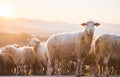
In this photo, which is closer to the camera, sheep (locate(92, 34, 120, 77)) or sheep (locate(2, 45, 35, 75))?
sheep (locate(92, 34, 120, 77))

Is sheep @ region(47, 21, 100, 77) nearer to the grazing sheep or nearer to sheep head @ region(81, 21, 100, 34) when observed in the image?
sheep head @ region(81, 21, 100, 34)

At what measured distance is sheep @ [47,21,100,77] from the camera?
1800cm

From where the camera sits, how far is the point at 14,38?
4938 cm

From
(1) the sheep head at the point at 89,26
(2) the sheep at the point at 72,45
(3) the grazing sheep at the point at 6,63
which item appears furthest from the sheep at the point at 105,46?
(3) the grazing sheep at the point at 6,63

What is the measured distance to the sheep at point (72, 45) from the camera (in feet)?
59.1

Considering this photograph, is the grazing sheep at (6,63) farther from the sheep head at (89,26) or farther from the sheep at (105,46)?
the sheep head at (89,26)

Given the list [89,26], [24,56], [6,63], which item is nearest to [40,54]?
[24,56]

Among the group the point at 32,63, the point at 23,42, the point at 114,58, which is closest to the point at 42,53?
the point at 32,63

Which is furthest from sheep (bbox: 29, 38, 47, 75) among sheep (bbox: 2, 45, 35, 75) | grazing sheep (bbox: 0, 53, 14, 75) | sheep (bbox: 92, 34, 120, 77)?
sheep (bbox: 92, 34, 120, 77)

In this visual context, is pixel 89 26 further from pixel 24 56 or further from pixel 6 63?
pixel 6 63

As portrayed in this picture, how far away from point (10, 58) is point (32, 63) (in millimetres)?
1620

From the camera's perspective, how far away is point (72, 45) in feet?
60.7

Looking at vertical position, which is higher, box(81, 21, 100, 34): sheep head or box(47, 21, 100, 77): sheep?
box(81, 21, 100, 34): sheep head

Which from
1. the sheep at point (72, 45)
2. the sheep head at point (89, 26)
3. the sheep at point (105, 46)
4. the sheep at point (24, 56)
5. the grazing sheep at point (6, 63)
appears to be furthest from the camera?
the grazing sheep at point (6, 63)
